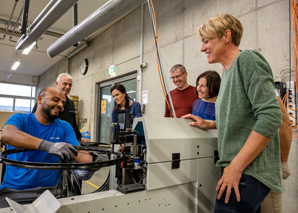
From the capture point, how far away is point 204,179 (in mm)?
1015

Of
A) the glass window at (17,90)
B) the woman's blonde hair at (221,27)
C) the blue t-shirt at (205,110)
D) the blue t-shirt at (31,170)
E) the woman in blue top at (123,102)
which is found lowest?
the blue t-shirt at (31,170)

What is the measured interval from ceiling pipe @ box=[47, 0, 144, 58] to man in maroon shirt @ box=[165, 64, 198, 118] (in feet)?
2.62

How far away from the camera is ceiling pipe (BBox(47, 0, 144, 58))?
70.7 inches

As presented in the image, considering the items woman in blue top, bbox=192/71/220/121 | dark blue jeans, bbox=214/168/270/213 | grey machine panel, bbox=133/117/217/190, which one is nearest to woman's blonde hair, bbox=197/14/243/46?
grey machine panel, bbox=133/117/217/190

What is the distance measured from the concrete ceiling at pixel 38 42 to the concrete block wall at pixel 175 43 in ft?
2.49

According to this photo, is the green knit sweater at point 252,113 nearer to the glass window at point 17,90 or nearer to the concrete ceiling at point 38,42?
the concrete ceiling at point 38,42

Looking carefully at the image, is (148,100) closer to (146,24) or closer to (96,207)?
(146,24)

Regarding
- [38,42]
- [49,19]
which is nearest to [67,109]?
[49,19]

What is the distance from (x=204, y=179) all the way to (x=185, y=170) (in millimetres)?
140

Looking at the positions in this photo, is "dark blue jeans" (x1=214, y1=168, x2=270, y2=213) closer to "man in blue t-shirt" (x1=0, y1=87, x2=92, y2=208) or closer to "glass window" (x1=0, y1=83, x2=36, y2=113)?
"man in blue t-shirt" (x1=0, y1=87, x2=92, y2=208)

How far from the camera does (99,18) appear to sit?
6.51ft

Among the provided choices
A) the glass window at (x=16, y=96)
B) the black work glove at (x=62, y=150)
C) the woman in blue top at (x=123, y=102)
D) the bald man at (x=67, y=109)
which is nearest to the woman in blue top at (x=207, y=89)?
the woman in blue top at (x=123, y=102)

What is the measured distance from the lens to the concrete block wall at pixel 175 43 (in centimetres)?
193

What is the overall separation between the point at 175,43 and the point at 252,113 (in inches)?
97.6
